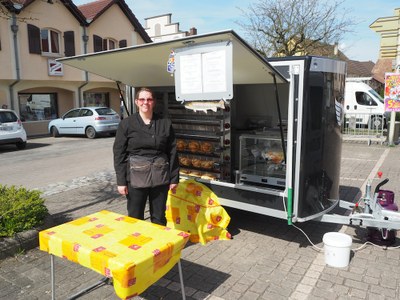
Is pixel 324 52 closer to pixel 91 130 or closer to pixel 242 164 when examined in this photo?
pixel 91 130

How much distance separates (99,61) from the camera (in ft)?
14.2

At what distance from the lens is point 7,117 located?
42.8ft

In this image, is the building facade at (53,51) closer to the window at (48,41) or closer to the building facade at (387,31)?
the window at (48,41)

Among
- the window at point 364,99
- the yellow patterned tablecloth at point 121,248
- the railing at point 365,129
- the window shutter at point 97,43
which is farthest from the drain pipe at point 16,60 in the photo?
the window at point 364,99

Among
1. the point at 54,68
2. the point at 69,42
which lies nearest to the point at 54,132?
the point at 54,68

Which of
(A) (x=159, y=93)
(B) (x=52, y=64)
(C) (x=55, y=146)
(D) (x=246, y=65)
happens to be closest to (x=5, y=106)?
(B) (x=52, y=64)

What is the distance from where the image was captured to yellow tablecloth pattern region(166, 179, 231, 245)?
437cm

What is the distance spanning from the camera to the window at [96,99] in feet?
71.6

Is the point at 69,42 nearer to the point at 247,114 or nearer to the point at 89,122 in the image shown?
the point at 89,122

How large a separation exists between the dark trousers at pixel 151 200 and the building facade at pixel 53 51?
14.3 metres

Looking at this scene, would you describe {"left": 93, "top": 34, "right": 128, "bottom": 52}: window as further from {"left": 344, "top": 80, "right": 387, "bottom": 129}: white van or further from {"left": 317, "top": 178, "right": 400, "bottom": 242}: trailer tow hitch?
{"left": 317, "top": 178, "right": 400, "bottom": 242}: trailer tow hitch

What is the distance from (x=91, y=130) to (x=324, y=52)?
13.7 meters

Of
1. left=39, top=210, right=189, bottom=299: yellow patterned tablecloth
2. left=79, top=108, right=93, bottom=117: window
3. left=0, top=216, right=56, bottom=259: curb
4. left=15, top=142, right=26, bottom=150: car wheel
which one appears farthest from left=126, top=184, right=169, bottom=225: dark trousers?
left=79, top=108, right=93, bottom=117: window

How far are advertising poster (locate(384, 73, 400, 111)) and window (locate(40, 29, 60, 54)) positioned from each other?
52.5 feet
